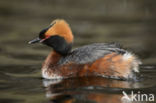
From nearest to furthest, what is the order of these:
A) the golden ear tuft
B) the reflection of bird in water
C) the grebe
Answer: the reflection of bird in water → the grebe → the golden ear tuft

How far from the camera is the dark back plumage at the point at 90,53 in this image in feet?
30.9

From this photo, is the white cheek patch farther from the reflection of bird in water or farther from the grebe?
the reflection of bird in water

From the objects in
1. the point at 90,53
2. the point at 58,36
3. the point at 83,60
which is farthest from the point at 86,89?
the point at 58,36

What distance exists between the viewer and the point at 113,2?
736 inches

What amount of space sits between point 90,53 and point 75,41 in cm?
404

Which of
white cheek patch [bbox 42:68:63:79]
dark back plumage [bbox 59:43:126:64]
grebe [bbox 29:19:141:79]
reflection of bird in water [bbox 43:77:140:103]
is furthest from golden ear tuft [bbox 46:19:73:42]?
reflection of bird in water [bbox 43:77:140:103]

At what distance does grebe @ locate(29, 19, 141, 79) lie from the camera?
9344 mm

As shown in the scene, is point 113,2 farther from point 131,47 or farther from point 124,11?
point 131,47

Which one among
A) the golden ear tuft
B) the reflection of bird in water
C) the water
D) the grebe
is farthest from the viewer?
the golden ear tuft

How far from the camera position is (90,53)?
9.47m

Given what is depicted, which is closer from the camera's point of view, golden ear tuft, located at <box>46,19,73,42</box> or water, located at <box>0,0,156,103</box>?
water, located at <box>0,0,156,103</box>

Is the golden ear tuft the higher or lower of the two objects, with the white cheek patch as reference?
higher

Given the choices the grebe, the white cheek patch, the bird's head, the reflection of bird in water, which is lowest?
the reflection of bird in water

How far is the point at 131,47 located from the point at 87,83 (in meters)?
3.81
